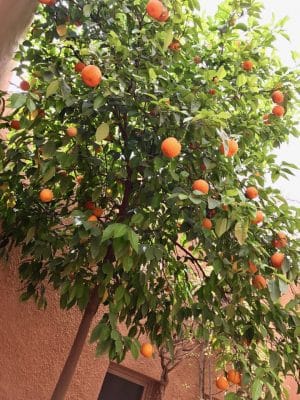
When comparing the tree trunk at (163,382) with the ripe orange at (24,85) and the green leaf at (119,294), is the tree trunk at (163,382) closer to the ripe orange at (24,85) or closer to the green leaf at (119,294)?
the green leaf at (119,294)

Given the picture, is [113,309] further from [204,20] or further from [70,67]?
[204,20]

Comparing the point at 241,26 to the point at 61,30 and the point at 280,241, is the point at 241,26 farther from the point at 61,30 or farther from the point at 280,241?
the point at 280,241

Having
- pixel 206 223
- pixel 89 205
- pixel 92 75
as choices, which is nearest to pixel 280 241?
pixel 206 223

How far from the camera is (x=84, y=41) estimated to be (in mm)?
2377

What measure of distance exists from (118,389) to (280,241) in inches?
116

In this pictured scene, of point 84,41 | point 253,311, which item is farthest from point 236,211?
point 84,41

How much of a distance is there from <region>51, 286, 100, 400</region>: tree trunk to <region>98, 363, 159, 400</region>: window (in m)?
1.99

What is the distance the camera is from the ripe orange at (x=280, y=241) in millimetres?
2259

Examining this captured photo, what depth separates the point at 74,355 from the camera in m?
2.47

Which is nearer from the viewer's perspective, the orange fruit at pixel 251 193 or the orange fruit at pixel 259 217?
the orange fruit at pixel 259 217

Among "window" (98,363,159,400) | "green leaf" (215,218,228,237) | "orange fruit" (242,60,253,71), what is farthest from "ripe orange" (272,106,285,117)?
"window" (98,363,159,400)

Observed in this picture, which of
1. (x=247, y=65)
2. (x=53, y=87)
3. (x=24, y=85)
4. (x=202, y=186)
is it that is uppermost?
(x=247, y=65)

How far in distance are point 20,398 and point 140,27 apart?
3216mm

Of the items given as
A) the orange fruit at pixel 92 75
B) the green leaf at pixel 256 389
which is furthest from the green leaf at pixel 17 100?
the green leaf at pixel 256 389
